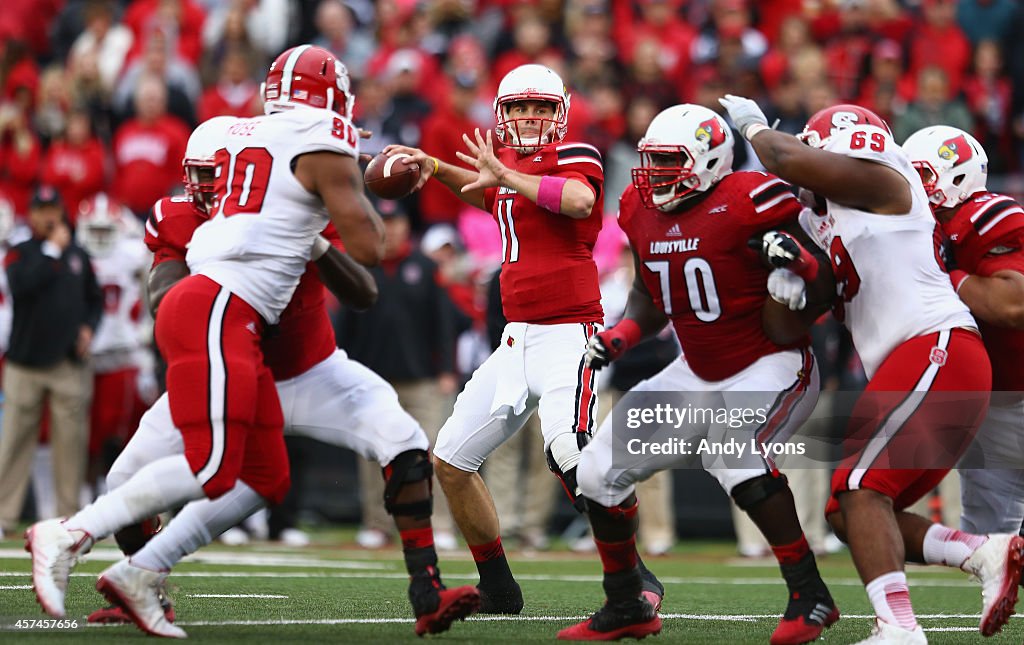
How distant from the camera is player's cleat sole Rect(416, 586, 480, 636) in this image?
5160 mm

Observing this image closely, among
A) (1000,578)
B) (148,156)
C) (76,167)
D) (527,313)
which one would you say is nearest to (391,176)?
(527,313)

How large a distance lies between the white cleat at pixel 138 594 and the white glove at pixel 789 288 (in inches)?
90.5

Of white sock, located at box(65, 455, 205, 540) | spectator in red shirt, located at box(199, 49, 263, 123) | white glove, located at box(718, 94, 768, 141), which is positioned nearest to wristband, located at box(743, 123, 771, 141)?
white glove, located at box(718, 94, 768, 141)

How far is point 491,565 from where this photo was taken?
20.4 ft

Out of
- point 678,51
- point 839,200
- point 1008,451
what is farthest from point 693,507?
point 839,200

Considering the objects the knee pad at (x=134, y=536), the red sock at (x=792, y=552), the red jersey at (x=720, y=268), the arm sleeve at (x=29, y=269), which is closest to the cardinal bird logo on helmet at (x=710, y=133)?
the red jersey at (x=720, y=268)

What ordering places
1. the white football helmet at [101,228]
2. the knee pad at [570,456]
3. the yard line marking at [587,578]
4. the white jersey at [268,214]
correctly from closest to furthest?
the white jersey at [268,214] → the knee pad at [570,456] → the yard line marking at [587,578] → the white football helmet at [101,228]

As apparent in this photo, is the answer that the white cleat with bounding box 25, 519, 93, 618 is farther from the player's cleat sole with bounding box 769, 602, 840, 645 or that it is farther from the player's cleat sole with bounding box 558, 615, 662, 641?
the player's cleat sole with bounding box 769, 602, 840, 645

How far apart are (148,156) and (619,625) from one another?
8.69 m

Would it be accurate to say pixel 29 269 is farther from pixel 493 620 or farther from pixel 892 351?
pixel 892 351

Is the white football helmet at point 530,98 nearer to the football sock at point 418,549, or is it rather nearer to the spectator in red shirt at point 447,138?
the football sock at point 418,549

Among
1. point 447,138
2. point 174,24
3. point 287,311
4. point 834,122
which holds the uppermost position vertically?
point 174,24

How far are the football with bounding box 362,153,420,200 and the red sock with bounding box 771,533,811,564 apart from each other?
2.00 m

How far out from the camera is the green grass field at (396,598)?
543 centimetres
